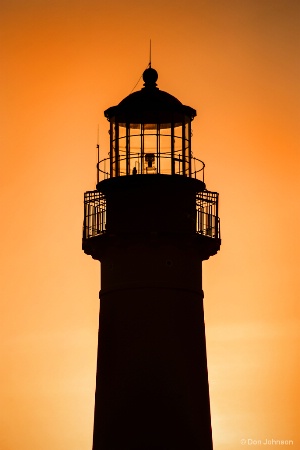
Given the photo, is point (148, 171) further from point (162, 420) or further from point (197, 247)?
point (162, 420)

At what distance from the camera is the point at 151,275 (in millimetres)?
38438

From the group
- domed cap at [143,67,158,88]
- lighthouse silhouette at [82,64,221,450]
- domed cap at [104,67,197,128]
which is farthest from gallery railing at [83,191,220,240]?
domed cap at [143,67,158,88]

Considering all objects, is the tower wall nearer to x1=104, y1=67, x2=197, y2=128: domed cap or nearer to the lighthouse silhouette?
the lighthouse silhouette

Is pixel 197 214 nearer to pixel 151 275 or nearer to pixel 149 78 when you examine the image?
pixel 151 275

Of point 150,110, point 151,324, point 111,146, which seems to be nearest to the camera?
point 151,324

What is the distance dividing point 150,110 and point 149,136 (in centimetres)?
57

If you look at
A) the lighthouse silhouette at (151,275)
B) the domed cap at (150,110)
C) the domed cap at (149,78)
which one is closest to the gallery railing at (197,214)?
the lighthouse silhouette at (151,275)

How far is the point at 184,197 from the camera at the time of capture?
128 ft

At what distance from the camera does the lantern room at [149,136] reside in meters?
39.2

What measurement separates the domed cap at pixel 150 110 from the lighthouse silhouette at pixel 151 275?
0.07 ft

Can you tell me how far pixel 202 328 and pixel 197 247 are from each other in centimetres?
172

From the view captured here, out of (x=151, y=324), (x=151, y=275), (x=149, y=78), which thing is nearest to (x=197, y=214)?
(x=151, y=275)

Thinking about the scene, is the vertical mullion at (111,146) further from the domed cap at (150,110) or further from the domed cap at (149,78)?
the domed cap at (149,78)

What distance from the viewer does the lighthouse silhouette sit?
38.0m
